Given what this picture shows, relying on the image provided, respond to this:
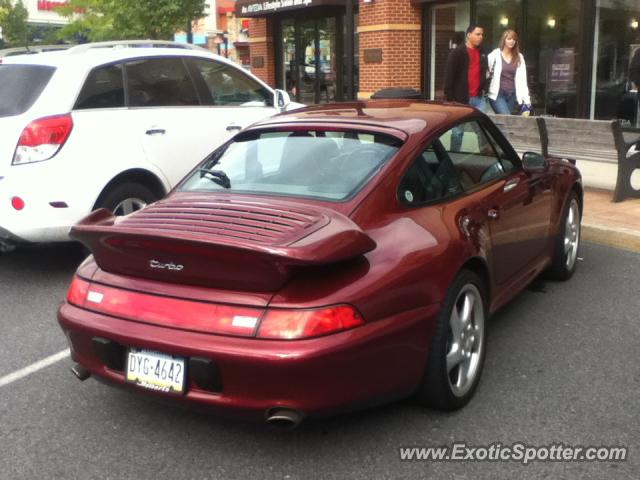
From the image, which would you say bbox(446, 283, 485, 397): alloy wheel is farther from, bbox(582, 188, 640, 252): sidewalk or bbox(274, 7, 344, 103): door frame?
bbox(274, 7, 344, 103): door frame

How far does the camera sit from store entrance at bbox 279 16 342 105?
56.2 ft

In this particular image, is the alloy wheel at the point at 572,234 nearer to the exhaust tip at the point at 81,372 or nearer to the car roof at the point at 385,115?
the car roof at the point at 385,115

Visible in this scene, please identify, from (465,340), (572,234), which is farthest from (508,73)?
(465,340)

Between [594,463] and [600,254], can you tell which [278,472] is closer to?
[594,463]

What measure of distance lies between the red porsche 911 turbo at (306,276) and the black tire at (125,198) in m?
2.05

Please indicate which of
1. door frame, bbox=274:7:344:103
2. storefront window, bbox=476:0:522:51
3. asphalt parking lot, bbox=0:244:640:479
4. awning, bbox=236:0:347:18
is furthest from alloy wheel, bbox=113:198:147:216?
door frame, bbox=274:7:344:103

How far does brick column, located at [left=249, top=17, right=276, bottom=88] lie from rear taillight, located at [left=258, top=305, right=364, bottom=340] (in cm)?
1681

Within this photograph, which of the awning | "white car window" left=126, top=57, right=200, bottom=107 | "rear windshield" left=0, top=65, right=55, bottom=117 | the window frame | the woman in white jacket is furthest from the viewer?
the awning

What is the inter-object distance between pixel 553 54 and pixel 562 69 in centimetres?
32

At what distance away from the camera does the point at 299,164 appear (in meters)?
3.84

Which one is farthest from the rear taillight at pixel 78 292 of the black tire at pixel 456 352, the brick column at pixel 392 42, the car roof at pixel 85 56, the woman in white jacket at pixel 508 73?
the brick column at pixel 392 42

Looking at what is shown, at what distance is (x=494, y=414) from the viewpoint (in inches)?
138

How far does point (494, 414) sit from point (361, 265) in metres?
1.08

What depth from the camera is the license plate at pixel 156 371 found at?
295 cm
